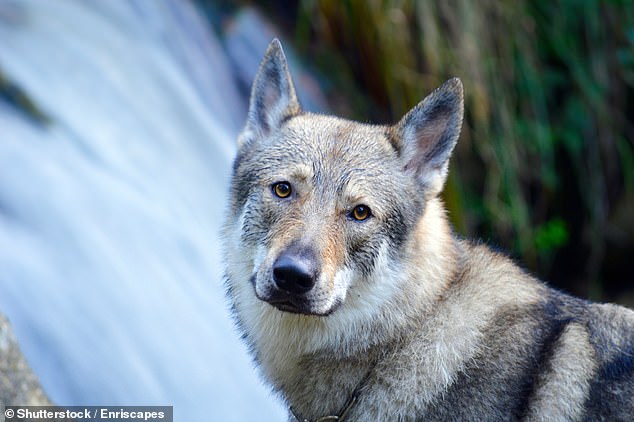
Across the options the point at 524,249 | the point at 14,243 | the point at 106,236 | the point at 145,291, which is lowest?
the point at 524,249

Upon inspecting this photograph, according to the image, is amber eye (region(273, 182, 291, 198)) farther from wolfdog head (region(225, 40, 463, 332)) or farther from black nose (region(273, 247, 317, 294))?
black nose (region(273, 247, 317, 294))

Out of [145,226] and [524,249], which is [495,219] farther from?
[145,226]

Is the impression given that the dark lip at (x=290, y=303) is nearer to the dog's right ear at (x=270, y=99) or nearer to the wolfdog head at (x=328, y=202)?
the wolfdog head at (x=328, y=202)

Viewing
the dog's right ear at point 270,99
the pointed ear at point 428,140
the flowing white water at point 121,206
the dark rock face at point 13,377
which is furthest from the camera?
the flowing white water at point 121,206

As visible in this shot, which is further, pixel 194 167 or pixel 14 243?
pixel 194 167

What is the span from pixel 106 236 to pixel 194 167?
3.53 ft

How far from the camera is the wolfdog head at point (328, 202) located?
305 cm

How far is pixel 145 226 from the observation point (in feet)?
16.1

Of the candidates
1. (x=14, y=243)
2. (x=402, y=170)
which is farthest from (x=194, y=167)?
(x=402, y=170)

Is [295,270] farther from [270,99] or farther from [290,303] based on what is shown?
[270,99]

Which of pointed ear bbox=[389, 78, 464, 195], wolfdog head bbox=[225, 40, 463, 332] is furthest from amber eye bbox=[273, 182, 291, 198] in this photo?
pointed ear bbox=[389, 78, 464, 195]

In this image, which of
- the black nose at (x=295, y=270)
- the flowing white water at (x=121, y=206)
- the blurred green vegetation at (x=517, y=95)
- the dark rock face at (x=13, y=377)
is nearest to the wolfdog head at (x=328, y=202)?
the black nose at (x=295, y=270)

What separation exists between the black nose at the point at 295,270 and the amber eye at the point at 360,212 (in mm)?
330

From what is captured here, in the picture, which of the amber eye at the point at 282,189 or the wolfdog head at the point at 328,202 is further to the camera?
the amber eye at the point at 282,189
